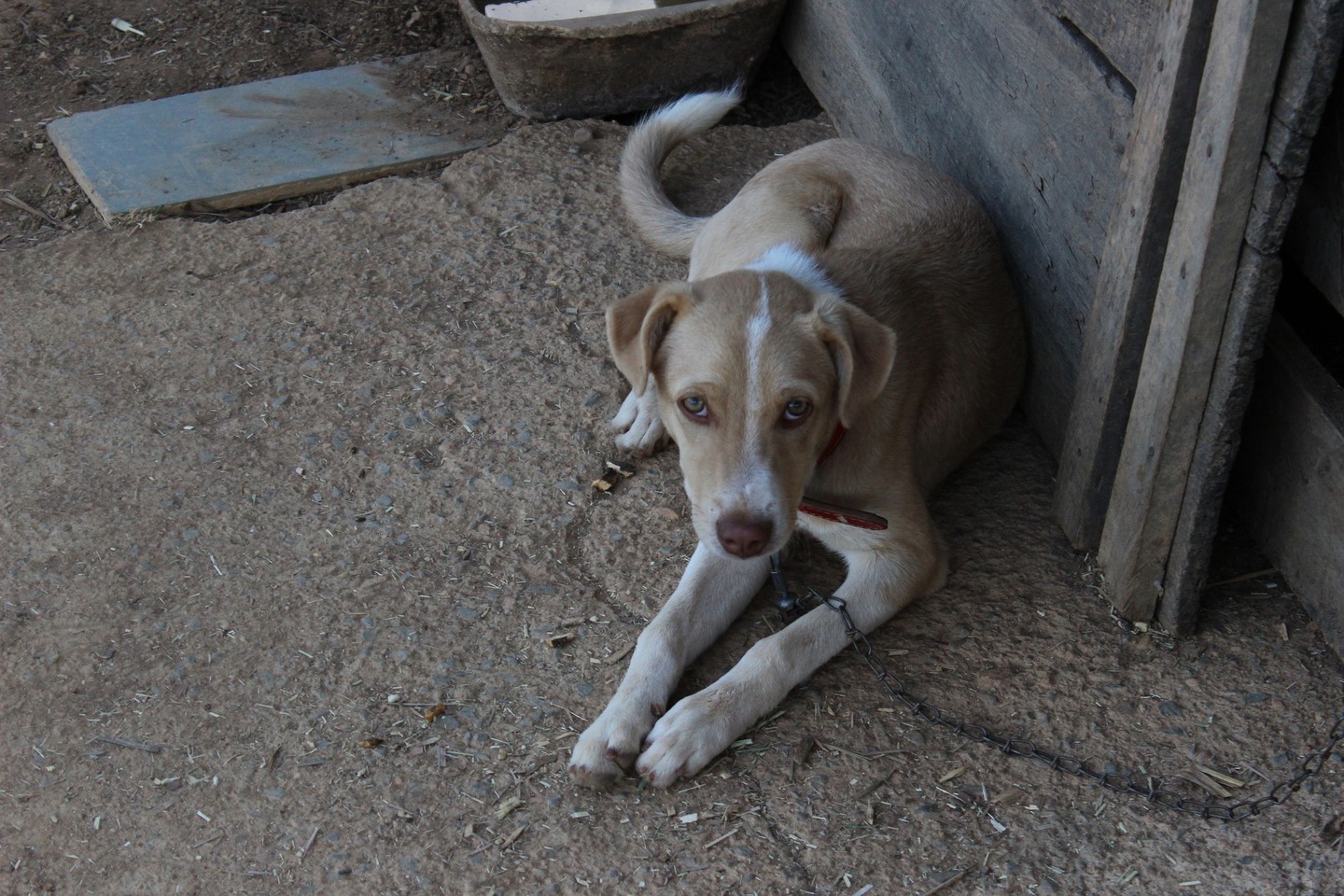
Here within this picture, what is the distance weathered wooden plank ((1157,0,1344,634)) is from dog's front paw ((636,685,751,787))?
1201mm

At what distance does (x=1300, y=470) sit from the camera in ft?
9.98

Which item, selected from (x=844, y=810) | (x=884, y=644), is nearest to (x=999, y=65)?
(x=884, y=644)

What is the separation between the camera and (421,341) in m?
4.29

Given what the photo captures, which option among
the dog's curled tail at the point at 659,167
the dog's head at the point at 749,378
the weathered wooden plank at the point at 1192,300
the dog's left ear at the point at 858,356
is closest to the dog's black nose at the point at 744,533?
the dog's head at the point at 749,378

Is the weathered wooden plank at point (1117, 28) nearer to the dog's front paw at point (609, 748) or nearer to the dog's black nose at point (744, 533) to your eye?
the dog's black nose at point (744, 533)

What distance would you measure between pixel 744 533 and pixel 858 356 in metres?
0.53

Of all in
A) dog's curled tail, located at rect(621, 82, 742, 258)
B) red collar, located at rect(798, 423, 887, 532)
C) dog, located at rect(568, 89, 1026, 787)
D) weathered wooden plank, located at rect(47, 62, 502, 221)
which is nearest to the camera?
dog, located at rect(568, 89, 1026, 787)

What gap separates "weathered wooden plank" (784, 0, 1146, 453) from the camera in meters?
3.37

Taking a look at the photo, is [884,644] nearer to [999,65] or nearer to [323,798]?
[323,798]

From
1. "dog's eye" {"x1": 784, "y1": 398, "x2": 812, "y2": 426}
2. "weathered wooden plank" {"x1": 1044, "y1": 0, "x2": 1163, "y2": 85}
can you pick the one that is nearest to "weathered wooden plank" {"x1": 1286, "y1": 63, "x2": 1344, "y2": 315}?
"weathered wooden plank" {"x1": 1044, "y1": 0, "x2": 1163, "y2": 85}

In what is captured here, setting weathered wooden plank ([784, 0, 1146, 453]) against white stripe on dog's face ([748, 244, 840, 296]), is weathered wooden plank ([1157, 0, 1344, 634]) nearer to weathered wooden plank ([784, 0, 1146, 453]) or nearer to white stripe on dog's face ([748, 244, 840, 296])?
weathered wooden plank ([784, 0, 1146, 453])

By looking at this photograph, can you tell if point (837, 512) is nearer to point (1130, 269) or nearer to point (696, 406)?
point (696, 406)

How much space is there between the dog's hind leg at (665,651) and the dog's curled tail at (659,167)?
1.64 meters

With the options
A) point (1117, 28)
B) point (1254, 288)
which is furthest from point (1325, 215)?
point (1117, 28)
